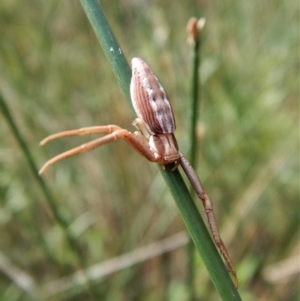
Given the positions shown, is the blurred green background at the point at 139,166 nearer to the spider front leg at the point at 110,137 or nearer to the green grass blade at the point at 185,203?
the spider front leg at the point at 110,137

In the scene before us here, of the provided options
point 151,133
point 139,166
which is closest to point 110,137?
point 151,133

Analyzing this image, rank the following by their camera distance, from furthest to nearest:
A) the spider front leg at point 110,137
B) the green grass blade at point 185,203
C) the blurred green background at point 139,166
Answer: the blurred green background at point 139,166 < the spider front leg at point 110,137 < the green grass blade at point 185,203

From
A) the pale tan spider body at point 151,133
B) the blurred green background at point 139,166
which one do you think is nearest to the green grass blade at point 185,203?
the pale tan spider body at point 151,133

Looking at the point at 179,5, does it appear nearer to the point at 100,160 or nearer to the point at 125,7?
the point at 125,7

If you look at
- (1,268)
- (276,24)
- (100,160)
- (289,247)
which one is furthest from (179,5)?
(1,268)

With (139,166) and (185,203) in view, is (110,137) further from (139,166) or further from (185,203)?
(139,166)

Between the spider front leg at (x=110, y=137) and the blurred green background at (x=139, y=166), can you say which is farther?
the blurred green background at (x=139, y=166)
